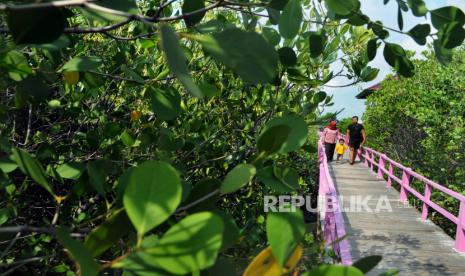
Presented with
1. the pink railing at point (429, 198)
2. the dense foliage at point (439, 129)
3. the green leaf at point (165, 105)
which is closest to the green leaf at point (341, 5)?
the green leaf at point (165, 105)

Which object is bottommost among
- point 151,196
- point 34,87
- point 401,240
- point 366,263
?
point 401,240

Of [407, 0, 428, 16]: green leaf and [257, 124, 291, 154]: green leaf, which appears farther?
[407, 0, 428, 16]: green leaf

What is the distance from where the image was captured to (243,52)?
561mm

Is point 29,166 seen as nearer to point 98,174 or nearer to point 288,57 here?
point 98,174

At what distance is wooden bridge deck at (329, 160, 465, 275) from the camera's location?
5.65m

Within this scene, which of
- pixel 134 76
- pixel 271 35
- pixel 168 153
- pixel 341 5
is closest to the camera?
pixel 341 5

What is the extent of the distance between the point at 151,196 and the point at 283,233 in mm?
166

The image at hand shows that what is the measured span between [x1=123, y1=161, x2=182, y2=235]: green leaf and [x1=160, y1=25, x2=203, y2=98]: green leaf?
104 mm

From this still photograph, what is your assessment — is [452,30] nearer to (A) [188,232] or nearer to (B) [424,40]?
(B) [424,40]

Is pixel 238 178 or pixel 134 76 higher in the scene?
pixel 134 76

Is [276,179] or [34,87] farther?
[34,87]

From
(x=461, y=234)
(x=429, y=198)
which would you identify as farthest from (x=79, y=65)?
(x=429, y=198)

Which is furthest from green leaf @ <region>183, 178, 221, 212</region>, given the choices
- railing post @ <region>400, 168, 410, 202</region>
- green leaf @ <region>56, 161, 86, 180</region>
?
railing post @ <region>400, 168, 410, 202</region>

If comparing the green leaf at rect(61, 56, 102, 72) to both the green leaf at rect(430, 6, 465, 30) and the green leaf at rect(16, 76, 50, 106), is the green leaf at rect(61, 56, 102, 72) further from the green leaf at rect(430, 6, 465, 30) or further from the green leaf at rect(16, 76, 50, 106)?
the green leaf at rect(430, 6, 465, 30)
